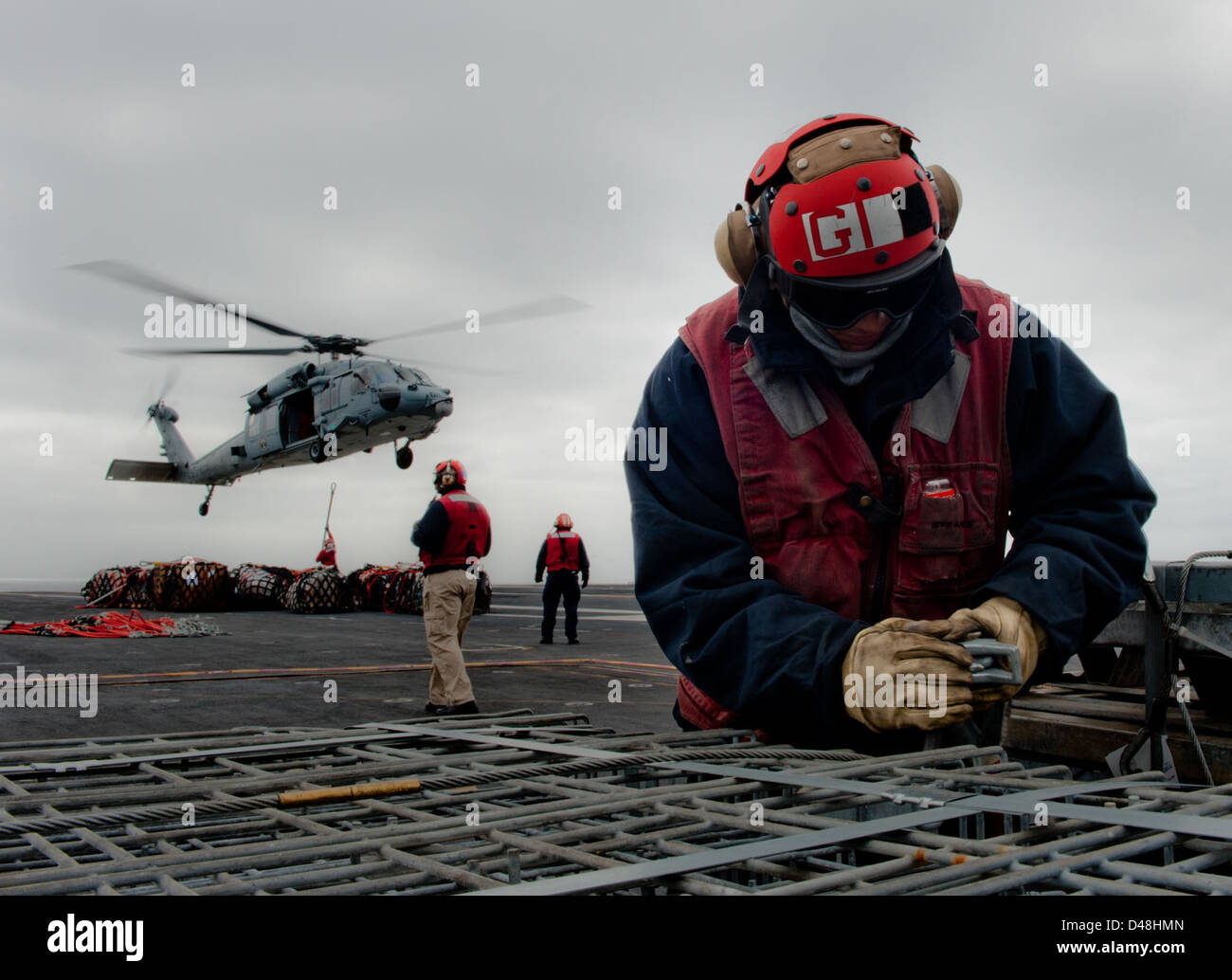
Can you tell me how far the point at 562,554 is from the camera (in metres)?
17.2

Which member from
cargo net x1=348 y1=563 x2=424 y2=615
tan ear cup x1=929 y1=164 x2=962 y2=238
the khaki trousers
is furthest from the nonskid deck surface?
cargo net x1=348 y1=563 x2=424 y2=615

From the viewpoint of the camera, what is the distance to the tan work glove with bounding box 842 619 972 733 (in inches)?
78.4

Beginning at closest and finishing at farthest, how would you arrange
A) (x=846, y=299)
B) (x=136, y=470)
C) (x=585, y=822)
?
(x=585, y=822) < (x=846, y=299) < (x=136, y=470)

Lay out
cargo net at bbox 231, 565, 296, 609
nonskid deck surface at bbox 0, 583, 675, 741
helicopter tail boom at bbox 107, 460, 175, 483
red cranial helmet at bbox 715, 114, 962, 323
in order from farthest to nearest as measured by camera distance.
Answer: helicopter tail boom at bbox 107, 460, 175, 483, cargo net at bbox 231, 565, 296, 609, nonskid deck surface at bbox 0, 583, 675, 741, red cranial helmet at bbox 715, 114, 962, 323

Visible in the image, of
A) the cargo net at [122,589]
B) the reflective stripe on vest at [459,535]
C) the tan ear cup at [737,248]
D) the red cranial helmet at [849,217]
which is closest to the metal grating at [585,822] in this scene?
the red cranial helmet at [849,217]

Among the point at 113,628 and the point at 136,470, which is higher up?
the point at 136,470

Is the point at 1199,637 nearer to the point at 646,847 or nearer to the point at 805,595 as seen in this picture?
the point at 805,595

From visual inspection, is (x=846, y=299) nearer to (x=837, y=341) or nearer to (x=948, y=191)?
(x=837, y=341)

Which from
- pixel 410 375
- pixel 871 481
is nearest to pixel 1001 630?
pixel 871 481

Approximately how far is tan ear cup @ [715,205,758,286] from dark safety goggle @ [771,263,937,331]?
13cm

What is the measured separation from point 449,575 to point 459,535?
0.38m

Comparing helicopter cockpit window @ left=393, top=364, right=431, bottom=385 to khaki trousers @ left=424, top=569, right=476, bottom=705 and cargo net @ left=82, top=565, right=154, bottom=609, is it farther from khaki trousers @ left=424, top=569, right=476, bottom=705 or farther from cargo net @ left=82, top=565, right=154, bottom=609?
khaki trousers @ left=424, top=569, right=476, bottom=705

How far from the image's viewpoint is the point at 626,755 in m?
1.90

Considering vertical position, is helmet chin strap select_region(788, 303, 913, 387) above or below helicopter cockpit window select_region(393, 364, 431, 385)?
below
